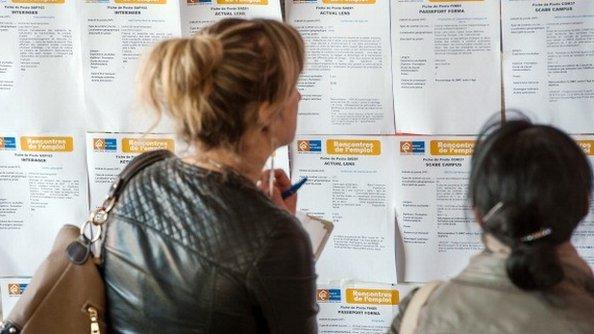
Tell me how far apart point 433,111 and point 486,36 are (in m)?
0.18

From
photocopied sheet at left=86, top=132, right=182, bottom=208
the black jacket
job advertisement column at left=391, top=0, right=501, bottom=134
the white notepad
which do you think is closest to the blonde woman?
the black jacket

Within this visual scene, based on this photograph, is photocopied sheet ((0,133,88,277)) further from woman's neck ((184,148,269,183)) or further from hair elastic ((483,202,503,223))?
hair elastic ((483,202,503,223))

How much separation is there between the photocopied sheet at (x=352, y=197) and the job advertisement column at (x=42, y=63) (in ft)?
1.71

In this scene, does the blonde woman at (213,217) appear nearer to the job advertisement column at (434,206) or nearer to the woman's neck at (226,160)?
the woman's neck at (226,160)

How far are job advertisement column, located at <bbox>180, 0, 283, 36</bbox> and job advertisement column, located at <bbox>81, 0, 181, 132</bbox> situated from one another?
0.06ft

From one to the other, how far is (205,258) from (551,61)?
827 millimetres

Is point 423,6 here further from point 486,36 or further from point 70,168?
point 70,168

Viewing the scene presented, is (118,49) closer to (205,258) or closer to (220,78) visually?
(220,78)

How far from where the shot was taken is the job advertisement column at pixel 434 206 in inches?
65.2

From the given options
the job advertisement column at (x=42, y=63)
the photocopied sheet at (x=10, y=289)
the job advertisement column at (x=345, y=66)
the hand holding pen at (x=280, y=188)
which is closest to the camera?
the hand holding pen at (x=280, y=188)

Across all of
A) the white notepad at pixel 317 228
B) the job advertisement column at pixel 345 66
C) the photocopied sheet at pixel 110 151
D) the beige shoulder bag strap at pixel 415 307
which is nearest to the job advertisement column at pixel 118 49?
the photocopied sheet at pixel 110 151

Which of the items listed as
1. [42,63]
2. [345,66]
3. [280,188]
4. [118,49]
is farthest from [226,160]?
[42,63]

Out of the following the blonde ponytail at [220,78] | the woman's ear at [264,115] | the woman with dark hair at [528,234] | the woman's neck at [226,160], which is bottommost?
the woman with dark hair at [528,234]

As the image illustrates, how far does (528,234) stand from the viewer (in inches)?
38.2
